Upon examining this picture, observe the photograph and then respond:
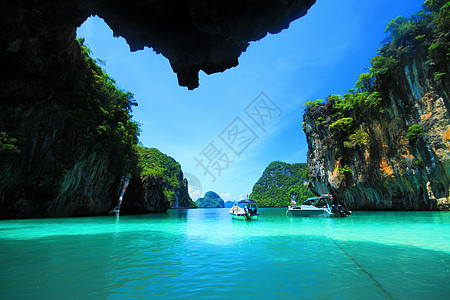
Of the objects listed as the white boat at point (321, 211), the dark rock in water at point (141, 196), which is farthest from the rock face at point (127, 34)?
the dark rock in water at point (141, 196)

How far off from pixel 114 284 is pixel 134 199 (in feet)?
124

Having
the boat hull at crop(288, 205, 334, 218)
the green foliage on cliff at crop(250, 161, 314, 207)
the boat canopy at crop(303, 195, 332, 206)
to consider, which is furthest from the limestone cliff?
the green foliage on cliff at crop(250, 161, 314, 207)

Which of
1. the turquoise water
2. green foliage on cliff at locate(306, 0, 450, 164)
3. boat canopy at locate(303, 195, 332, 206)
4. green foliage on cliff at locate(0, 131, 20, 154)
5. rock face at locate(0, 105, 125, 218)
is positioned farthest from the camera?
boat canopy at locate(303, 195, 332, 206)

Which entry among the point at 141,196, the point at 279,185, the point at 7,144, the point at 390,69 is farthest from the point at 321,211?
the point at 279,185

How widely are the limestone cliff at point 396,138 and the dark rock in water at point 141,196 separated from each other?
3159 centimetres

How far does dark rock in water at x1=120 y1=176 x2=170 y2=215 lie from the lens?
1516 inches

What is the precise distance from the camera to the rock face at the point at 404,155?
2202cm

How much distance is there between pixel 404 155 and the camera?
25656 mm

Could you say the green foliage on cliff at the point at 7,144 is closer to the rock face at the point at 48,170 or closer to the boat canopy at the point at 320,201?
the rock face at the point at 48,170

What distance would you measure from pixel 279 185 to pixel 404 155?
117846 millimetres

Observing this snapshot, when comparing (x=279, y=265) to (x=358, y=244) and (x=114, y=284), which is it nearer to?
(x=114, y=284)

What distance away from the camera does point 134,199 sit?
1518 inches

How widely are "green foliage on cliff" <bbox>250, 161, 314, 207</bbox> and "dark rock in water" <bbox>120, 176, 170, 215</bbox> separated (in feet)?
274

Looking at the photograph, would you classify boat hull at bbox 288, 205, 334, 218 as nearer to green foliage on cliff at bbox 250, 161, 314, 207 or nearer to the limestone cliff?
the limestone cliff
